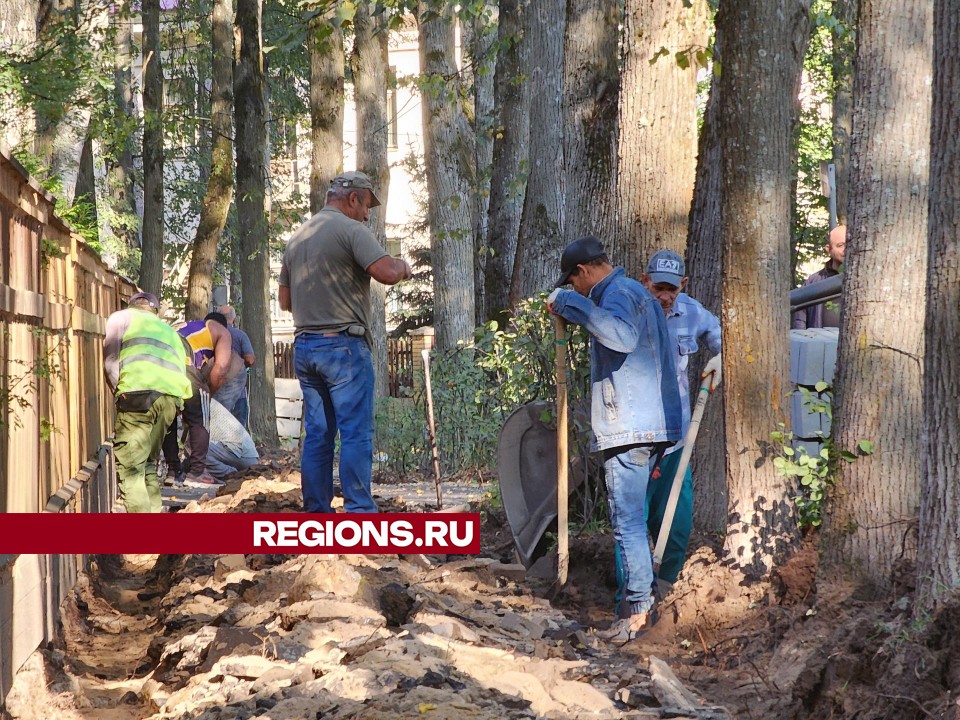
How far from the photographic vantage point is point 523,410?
27.2 ft

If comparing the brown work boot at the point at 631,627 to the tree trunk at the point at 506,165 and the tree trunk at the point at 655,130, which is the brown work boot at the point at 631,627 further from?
the tree trunk at the point at 506,165

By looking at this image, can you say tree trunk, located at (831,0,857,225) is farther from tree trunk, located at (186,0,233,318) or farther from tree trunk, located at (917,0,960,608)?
tree trunk, located at (917,0,960,608)

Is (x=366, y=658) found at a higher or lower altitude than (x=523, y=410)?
lower

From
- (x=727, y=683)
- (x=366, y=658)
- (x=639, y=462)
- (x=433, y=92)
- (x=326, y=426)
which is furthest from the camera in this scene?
(x=433, y=92)

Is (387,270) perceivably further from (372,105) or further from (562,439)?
(372,105)

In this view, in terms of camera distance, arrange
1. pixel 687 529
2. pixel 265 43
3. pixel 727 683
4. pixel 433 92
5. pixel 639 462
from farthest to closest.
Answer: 1. pixel 265 43
2. pixel 433 92
3. pixel 687 529
4. pixel 639 462
5. pixel 727 683

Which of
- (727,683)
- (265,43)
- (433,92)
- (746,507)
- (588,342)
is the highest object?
(265,43)

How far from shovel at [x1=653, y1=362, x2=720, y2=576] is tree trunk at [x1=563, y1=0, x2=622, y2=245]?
10.3 ft

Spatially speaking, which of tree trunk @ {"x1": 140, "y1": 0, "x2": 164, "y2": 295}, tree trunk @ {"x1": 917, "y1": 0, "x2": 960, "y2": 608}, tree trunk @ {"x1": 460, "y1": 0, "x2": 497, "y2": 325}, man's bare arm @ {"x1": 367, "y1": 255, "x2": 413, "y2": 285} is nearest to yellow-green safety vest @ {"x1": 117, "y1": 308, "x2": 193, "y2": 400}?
man's bare arm @ {"x1": 367, "y1": 255, "x2": 413, "y2": 285}

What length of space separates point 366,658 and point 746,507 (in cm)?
249

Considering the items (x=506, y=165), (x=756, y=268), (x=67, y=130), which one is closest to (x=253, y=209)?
(x=67, y=130)

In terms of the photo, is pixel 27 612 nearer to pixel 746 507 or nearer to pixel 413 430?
pixel 746 507

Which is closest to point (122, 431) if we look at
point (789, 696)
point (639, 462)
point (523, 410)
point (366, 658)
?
point (523, 410)

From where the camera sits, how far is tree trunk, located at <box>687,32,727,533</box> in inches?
321
